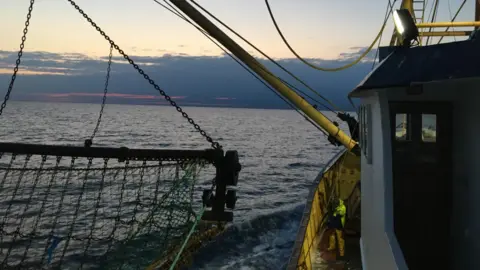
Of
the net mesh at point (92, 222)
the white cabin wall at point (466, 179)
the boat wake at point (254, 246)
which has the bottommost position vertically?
the boat wake at point (254, 246)

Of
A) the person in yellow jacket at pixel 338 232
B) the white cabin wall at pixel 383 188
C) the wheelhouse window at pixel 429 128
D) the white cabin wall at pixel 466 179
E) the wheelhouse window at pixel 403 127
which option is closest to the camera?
the white cabin wall at pixel 383 188

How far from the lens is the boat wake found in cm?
1775

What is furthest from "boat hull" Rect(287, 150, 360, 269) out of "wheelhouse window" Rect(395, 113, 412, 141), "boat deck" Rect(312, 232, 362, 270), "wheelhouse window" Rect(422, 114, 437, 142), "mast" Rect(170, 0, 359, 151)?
"wheelhouse window" Rect(422, 114, 437, 142)

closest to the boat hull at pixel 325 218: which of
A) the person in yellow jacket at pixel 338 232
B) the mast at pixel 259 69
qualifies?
the person in yellow jacket at pixel 338 232

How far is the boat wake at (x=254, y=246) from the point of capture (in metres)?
17.8

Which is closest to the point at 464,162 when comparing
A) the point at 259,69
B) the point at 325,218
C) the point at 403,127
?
the point at 403,127

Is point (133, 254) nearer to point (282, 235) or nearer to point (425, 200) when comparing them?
point (282, 235)

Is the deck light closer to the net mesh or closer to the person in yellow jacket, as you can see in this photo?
the net mesh

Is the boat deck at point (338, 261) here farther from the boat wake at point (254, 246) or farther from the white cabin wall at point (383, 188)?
the white cabin wall at point (383, 188)

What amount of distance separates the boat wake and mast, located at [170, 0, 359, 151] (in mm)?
6064

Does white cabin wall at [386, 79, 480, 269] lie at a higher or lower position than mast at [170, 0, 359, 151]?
lower

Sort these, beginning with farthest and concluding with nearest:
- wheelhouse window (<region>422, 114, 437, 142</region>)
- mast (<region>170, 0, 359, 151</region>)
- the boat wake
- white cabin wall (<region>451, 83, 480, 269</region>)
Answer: the boat wake, mast (<region>170, 0, 359, 151</region>), wheelhouse window (<region>422, 114, 437, 142</region>), white cabin wall (<region>451, 83, 480, 269</region>)

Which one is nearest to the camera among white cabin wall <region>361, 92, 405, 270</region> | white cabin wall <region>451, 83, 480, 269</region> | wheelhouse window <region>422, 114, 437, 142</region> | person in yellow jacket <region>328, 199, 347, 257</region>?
white cabin wall <region>361, 92, 405, 270</region>

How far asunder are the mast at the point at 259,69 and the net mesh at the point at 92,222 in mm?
4332
